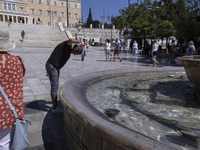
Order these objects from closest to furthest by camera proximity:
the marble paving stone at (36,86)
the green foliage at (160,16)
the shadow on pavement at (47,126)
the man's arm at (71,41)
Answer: the shadow on pavement at (47,126) → the man's arm at (71,41) → the marble paving stone at (36,86) → the green foliage at (160,16)

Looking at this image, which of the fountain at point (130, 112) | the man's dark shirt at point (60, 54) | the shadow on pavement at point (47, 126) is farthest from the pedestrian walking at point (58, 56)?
the shadow on pavement at point (47, 126)

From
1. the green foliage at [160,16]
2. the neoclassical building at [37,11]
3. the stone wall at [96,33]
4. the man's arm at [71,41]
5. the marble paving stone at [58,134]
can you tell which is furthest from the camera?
the neoclassical building at [37,11]

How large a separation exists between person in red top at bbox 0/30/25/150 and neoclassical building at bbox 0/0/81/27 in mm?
58605

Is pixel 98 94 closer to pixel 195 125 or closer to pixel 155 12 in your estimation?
pixel 195 125

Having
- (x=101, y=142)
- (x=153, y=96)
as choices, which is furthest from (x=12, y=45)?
(x=153, y=96)

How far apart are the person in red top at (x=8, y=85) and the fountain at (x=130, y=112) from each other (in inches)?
28.3

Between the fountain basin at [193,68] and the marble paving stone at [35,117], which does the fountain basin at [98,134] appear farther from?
the fountain basin at [193,68]

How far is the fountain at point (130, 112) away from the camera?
5.76ft

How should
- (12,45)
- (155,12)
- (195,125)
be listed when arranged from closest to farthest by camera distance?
(12,45) → (195,125) → (155,12)

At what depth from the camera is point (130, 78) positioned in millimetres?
5703

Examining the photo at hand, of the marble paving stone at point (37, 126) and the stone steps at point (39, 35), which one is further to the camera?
the stone steps at point (39, 35)

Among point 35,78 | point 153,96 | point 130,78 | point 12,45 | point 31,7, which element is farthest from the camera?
point 31,7

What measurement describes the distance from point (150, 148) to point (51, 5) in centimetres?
7586

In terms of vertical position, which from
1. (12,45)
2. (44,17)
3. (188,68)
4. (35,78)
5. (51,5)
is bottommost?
(35,78)
